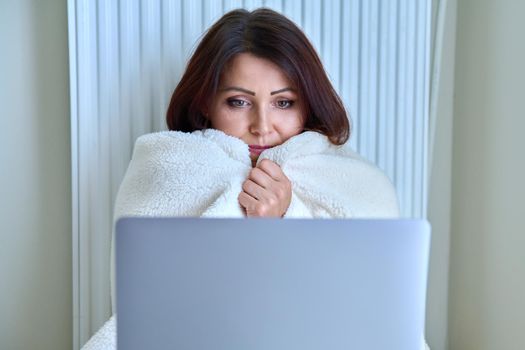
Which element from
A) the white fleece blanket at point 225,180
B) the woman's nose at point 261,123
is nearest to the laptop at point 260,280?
the white fleece blanket at point 225,180

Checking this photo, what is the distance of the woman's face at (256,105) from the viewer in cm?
102

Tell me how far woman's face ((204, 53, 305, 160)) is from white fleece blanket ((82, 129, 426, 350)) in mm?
43

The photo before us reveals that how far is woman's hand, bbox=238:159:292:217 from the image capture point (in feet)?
2.95

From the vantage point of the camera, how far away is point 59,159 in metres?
1.25

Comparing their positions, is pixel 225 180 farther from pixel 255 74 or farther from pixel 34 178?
pixel 34 178

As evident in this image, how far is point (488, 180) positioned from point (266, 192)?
542mm

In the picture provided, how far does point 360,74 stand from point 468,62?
26cm

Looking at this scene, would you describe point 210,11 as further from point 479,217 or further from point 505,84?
point 479,217

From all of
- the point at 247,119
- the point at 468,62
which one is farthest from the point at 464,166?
the point at 247,119

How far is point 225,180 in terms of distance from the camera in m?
0.94

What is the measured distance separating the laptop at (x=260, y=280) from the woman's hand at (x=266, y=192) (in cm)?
40

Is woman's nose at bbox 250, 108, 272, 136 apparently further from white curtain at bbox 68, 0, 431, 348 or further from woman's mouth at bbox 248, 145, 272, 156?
white curtain at bbox 68, 0, 431, 348

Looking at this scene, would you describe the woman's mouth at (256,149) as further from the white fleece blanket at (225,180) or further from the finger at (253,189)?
the finger at (253,189)

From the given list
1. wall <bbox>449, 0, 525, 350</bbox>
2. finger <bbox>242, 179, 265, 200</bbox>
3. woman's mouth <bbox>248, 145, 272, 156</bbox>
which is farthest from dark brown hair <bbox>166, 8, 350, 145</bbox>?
wall <bbox>449, 0, 525, 350</bbox>
